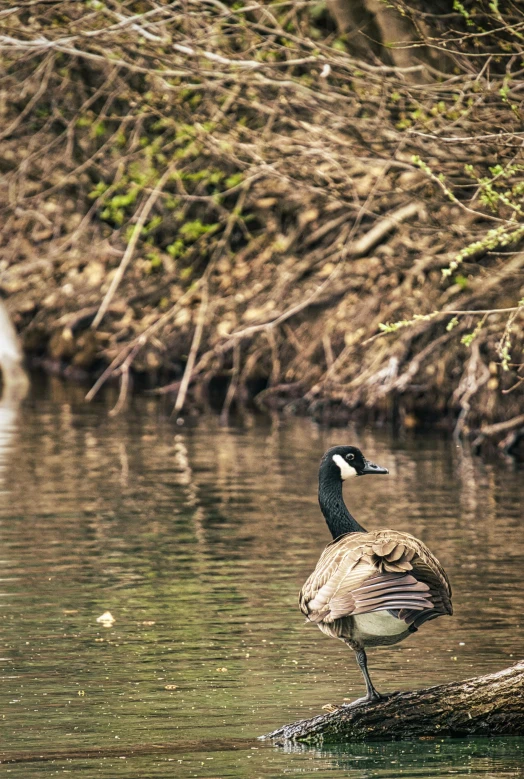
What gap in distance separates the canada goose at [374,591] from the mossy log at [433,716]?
11cm

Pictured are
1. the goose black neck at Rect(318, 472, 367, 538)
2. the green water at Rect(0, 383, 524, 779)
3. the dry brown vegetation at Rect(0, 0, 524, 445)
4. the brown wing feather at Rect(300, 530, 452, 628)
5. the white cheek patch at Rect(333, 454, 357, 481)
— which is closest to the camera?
the brown wing feather at Rect(300, 530, 452, 628)

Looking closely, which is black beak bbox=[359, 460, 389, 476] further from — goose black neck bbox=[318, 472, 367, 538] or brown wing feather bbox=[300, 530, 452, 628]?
brown wing feather bbox=[300, 530, 452, 628]

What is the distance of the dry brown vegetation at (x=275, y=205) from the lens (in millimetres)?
15172

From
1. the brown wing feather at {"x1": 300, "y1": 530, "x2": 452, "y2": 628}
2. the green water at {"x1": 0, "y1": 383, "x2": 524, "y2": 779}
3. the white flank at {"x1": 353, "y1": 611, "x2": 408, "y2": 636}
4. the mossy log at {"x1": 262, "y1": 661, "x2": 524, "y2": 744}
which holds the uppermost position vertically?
A: the brown wing feather at {"x1": 300, "y1": 530, "x2": 452, "y2": 628}

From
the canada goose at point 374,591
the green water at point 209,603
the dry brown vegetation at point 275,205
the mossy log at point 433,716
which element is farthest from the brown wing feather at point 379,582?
the dry brown vegetation at point 275,205

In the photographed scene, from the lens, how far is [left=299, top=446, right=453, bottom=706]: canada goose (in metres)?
6.83

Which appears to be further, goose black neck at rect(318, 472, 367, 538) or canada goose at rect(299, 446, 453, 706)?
goose black neck at rect(318, 472, 367, 538)

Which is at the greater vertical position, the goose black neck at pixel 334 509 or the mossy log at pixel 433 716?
the goose black neck at pixel 334 509

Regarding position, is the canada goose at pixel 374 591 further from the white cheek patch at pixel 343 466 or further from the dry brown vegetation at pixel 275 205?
the dry brown vegetation at pixel 275 205

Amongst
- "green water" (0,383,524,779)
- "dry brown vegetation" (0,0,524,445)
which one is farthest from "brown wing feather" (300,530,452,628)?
"dry brown vegetation" (0,0,524,445)

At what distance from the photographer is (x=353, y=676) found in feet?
27.5

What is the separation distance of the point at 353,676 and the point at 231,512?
18.2 ft

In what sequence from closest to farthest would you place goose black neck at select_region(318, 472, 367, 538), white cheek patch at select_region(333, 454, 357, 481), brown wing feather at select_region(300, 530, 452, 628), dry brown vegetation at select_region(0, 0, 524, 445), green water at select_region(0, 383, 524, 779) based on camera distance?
1. brown wing feather at select_region(300, 530, 452, 628)
2. green water at select_region(0, 383, 524, 779)
3. goose black neck at select_region(318, 472, 367, 538)
4. white cheek patch at select_region(333, 454, 357, 481)
5. dry brown vegetation at select_region(0, 0, 524, 445)

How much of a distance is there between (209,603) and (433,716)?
329 cm
